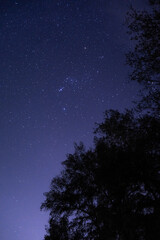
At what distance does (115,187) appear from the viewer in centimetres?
1216

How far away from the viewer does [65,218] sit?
15695 mm

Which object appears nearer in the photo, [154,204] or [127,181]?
[154,204]

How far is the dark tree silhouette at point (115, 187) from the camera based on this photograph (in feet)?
33.4

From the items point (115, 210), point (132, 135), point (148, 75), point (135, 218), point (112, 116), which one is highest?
point (112, 116)

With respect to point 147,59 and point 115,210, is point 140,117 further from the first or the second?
point 115,210

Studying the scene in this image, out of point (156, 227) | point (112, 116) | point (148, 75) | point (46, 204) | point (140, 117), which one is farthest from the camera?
point (46, 204)

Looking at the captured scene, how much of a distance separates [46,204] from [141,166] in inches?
383

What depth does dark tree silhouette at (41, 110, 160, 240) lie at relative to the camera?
10172 mm

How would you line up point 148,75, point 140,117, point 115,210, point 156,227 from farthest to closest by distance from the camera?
point 115,210 < point 140,117 < point 148,75 < point 156,227

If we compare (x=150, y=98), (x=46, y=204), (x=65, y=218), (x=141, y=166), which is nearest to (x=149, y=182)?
(x=141, y=166)

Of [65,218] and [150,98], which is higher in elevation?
[150,98]

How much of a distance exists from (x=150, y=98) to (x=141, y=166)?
4.18 meters

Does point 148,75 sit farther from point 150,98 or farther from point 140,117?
point 140,117

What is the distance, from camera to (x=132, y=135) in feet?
38.5
